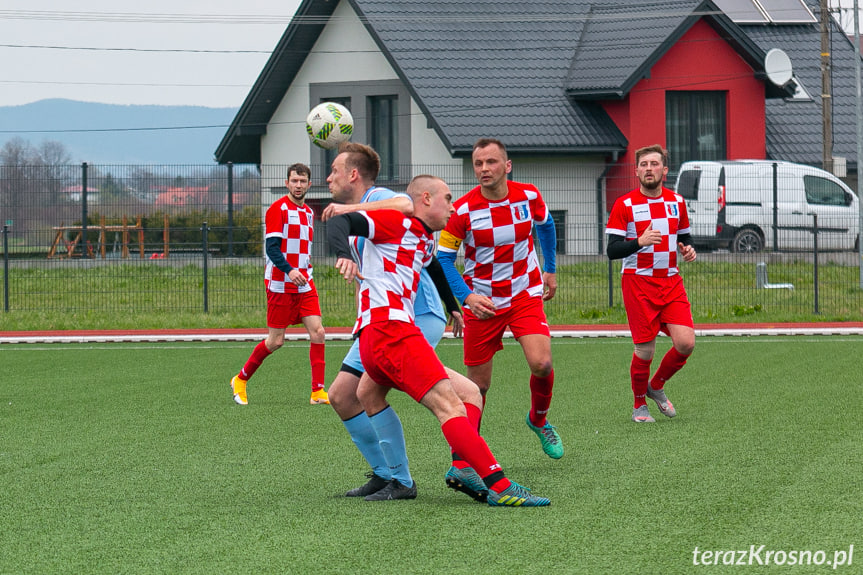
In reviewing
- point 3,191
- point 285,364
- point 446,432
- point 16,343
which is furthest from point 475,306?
point 3,191

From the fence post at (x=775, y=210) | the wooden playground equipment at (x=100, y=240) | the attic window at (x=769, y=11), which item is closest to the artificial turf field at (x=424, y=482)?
the wooden playground equipment at (x=100, y=240)

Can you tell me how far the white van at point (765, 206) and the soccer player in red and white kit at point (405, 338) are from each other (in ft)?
43.9

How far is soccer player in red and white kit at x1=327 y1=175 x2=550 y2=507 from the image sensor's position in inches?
220

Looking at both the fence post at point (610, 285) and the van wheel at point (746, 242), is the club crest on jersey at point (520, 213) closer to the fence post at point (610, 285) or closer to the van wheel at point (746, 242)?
the fence post at point (610, 285)

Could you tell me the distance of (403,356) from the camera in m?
5.61

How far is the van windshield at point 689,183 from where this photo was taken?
78.3 ft

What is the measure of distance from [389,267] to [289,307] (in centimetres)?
498

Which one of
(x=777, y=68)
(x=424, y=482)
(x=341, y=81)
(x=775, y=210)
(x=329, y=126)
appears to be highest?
(x=341, y=81)

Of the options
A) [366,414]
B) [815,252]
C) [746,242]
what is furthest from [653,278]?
[815,252]

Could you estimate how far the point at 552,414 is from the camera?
905 centimetres

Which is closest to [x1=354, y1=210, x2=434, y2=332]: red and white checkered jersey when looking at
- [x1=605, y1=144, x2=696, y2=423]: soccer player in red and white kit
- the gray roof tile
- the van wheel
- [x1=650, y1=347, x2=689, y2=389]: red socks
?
[x1=605, y1=144, x2=696, y2=423]: soccer player in red and white kit

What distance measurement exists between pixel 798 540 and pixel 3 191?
17.0 meters

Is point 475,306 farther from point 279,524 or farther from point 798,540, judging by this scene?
point 798,540

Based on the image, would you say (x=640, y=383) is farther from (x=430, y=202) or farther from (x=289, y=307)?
(x=430, y=202)
